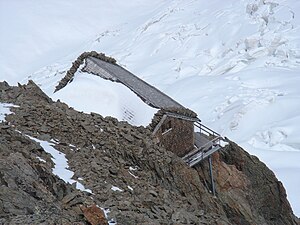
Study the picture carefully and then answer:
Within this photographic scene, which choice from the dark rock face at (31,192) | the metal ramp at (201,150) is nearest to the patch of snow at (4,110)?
the dark rock face at (31,192)

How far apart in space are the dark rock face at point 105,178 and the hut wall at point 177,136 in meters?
0.70

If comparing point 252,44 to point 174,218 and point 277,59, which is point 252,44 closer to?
point 277,59

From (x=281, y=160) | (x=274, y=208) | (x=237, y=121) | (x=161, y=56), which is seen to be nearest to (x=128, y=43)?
(x=161, y=56)

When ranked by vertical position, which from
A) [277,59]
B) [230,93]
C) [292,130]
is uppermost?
[277,59]

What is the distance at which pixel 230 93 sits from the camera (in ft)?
108

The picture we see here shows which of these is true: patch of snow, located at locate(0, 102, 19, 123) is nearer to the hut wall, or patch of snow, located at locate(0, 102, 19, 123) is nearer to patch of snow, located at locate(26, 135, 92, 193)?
patch of snow, located at locate(26, 135, 92, 193)

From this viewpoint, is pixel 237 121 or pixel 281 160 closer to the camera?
pixel 281 160

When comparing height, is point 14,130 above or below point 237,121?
below

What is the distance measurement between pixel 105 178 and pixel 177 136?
18.5ft

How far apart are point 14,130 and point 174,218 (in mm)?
3402

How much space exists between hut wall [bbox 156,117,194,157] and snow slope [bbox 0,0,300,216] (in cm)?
224

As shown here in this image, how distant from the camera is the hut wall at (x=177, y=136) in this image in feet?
44.0

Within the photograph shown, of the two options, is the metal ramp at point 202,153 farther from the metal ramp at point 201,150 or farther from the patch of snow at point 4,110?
the patch of snow at point 4,110

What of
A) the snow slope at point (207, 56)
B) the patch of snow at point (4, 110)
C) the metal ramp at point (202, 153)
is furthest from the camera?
the snow slope at point (207, 56)
